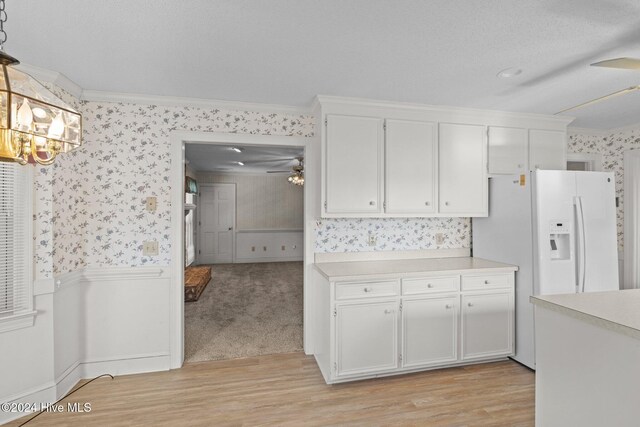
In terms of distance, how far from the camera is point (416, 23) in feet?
5.36

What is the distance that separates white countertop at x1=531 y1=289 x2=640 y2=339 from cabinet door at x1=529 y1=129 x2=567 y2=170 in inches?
70.5

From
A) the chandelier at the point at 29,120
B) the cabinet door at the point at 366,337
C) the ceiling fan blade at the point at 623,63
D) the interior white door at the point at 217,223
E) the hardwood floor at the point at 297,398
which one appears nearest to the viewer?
the chandelier at the point at 29,120

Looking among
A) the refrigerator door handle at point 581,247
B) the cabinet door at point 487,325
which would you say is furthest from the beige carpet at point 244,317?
the refrigerator door handle at point 581,247

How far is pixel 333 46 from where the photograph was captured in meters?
1.87

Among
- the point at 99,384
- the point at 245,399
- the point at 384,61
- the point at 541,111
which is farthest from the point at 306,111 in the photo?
the point at 99,384

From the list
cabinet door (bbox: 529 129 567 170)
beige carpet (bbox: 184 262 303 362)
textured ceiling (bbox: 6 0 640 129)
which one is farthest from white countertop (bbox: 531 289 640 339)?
beige carpet (bbox: 184 262 303 362)

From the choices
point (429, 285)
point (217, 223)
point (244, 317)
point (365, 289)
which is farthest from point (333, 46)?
point (217, 223)

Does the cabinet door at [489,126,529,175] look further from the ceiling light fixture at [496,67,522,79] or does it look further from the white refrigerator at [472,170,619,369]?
the ceiling light fixture at [496,67,522,79]

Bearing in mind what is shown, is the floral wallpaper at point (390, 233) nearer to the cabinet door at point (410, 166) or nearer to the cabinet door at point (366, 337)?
the cabinet door at point (410, 166)

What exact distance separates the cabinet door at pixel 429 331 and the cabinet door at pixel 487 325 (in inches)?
4.4

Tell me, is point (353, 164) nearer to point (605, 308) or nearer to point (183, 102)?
point (183, 102)

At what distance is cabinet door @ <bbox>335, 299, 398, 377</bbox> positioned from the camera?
240 cm

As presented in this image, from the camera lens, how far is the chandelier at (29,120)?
98 centimetres

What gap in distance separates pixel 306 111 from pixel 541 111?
2.36m
